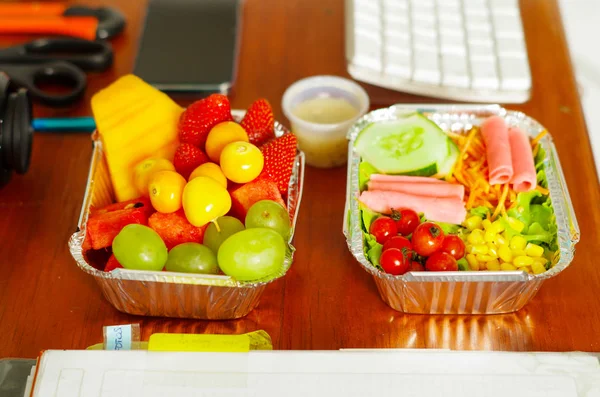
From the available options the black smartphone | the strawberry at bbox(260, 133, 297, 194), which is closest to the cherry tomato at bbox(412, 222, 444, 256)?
the strawberry at bbox(260, 133, 297, 194)

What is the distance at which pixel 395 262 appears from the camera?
86 cm

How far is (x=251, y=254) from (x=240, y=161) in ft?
0.49

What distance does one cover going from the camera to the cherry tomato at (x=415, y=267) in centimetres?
88

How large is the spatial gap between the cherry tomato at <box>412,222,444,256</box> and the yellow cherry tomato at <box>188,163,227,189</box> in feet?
0.90

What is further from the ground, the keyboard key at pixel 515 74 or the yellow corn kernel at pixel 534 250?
the keyboard key at pixel 515 74

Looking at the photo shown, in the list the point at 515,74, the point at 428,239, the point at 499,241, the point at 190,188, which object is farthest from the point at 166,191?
the point at 515,74

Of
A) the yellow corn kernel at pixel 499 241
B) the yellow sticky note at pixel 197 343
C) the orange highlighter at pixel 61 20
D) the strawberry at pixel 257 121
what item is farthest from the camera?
the orange highlighter at pixel 61 20

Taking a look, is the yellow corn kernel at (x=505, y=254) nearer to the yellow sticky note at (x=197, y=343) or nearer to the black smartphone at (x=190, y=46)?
the yellow sticky note at (x=197, y=343)

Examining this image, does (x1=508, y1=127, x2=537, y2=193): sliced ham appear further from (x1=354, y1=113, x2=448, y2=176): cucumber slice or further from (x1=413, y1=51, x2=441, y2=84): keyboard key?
(x1=413, y1=51, x2=441, y2=84): keyboard key

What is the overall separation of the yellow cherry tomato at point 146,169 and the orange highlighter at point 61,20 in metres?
0.51

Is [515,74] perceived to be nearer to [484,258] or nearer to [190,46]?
[484,258]

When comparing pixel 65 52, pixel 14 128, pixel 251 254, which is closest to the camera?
pixel 251 254

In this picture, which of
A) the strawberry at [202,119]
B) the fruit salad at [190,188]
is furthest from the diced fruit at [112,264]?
the strawberry at [202,119]

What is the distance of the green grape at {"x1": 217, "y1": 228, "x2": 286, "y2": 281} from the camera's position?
2.67 ft
